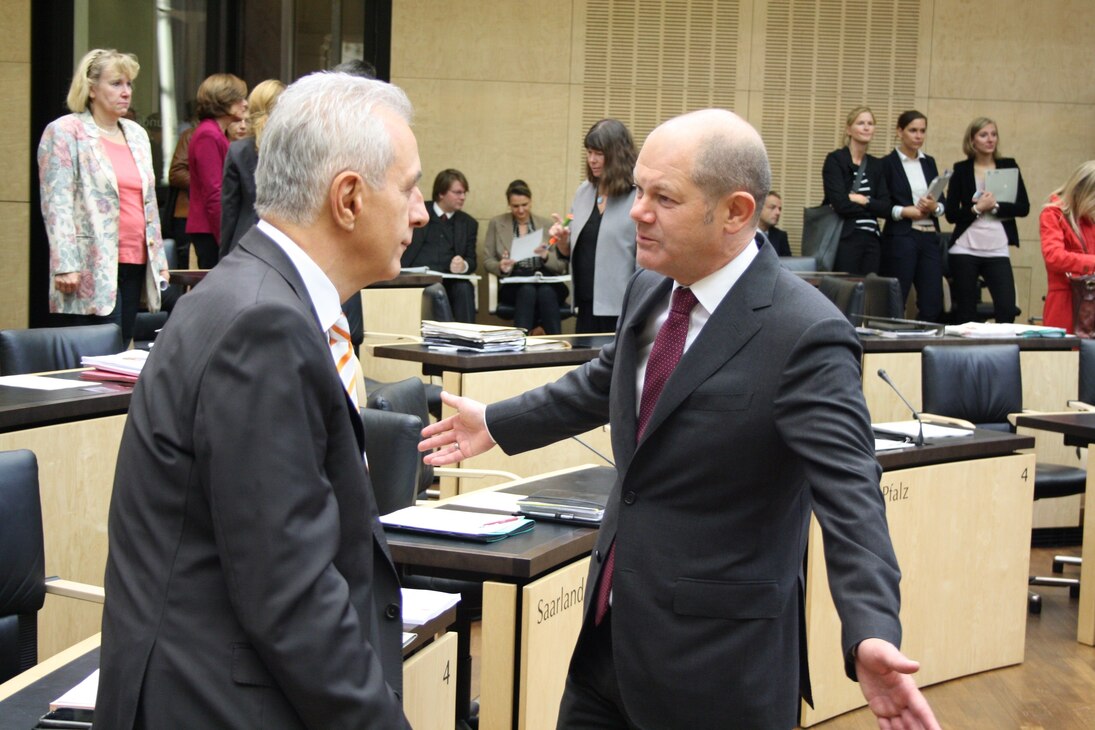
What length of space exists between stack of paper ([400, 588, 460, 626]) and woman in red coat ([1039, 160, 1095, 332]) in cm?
561

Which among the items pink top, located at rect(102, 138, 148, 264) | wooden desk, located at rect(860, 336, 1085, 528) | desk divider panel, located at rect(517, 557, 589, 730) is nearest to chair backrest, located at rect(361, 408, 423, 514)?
desk divider panel, located at rect(517, 557, 589, 730)

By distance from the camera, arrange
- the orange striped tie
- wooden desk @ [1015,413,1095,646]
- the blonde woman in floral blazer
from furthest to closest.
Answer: the blonde woman in floral blazer → wooden desk @ [1015,413,1095,646] → the orange striped tie

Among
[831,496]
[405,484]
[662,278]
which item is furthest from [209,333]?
[405,484]

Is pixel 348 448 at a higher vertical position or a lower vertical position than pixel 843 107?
lower

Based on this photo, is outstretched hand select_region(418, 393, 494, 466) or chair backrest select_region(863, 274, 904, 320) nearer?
outstretched hand select_region(418, 393, 494, 466)

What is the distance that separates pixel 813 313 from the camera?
2.10 m

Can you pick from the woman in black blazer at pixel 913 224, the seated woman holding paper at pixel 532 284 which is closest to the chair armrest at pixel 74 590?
the seated woman holding paper at pixel 532 284

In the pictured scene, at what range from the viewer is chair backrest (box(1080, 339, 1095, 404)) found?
19.7 feet

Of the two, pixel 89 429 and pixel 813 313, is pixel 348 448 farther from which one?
pixel 89 429

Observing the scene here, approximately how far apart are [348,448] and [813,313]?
0.89 meters

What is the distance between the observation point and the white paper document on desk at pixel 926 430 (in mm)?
4535

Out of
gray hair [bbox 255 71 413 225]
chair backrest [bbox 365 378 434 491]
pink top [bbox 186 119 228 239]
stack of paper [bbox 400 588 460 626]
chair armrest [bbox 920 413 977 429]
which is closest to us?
gray hair [bbox 255 71 413 225]

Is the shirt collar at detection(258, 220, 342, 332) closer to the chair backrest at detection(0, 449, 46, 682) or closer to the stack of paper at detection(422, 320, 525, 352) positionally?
the chair backrest at detection(0, 449, 46, 682)

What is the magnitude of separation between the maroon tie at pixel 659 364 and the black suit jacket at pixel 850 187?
7624mm
